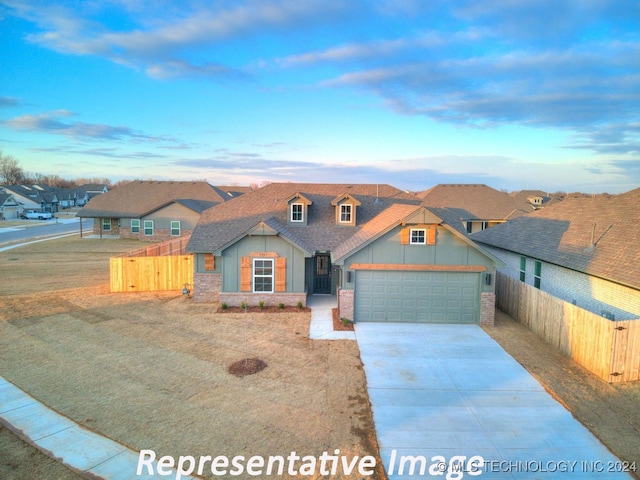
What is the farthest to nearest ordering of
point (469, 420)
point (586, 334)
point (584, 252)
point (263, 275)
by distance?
point (263, 275) < point (584, 252) < point (586, 334) < point (469, 420)

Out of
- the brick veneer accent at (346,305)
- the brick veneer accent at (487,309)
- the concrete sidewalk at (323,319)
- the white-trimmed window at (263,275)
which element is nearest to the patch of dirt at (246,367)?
the concrete sidewalk at (323,319)

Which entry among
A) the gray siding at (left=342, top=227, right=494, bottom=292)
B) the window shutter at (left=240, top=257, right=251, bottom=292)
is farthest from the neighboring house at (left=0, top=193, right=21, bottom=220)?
the gray siding at (left=342, top=227, right=494, bottom=292)

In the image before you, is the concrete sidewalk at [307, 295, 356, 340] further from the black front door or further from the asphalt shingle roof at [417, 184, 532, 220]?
the asphalt shingle roof at [417, 184, 532, 220]

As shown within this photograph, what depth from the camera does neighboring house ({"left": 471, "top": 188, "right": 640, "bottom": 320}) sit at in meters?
13.8

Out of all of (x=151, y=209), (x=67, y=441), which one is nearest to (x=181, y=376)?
(x=67, y=441)

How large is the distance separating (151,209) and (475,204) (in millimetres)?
33323

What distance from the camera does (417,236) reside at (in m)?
16.9

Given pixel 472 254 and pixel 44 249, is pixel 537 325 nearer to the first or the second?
pixel 472 254

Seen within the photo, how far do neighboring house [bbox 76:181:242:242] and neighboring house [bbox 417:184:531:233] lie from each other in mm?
23918

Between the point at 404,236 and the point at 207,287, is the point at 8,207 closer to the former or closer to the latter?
the point at 207,287

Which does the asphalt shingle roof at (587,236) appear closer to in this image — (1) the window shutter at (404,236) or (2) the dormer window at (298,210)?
(1) the window shutter at (404,236)

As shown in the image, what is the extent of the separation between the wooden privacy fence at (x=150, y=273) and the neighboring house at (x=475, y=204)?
80.6ft

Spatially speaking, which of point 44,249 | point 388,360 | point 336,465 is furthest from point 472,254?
point 44,249

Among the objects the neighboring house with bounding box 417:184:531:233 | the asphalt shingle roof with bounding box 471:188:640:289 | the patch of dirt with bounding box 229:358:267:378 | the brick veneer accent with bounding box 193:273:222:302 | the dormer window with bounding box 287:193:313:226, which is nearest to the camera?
the patch of dirt with bounding box 229:358:267:378
